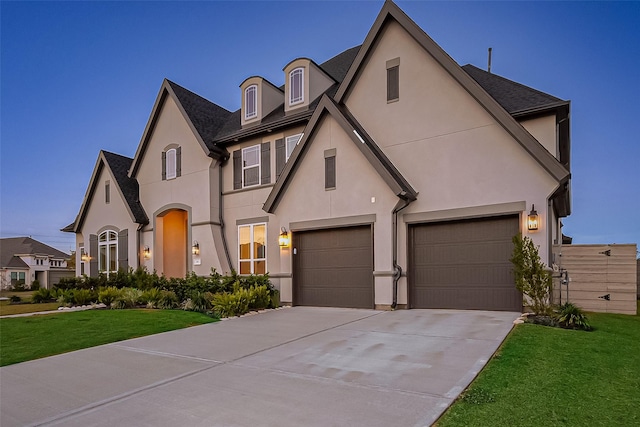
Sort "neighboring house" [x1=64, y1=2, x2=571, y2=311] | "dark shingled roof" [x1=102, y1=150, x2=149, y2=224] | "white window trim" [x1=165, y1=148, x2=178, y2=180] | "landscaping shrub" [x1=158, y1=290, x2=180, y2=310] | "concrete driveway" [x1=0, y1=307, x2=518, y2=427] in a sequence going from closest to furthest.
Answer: "concrete driveway" [x1=0, y1=307, x2=518, y2=427], "neighboring house" [x1=64, y1=2, x2=571, y2=311], "landscaping shrub" [x1=158, y1=290, x2=180, y2=310], "white window trim" [x1=165, y1=148, x2=178, y2=180], "dark shingled roof" [x1=102, y1=150, x2=149, y2=224]

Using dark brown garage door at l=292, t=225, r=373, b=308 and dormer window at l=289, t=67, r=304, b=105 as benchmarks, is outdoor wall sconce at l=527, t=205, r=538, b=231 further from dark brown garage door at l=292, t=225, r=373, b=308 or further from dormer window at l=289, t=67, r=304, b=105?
dormer window at l=289, t=67, r=304, b=105

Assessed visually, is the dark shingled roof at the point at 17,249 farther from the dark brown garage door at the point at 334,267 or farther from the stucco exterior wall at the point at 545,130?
the stucco exterior wall at the point at 545,130

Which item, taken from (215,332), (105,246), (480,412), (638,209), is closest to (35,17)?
(105,246)

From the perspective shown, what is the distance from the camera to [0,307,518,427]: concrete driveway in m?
4.18

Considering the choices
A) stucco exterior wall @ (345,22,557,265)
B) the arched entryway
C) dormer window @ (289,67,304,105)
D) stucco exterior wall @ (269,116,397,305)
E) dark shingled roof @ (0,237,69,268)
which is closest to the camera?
stucco exterior wall @ (345,22,557,265)

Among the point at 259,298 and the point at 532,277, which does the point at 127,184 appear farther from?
the point at 532,277

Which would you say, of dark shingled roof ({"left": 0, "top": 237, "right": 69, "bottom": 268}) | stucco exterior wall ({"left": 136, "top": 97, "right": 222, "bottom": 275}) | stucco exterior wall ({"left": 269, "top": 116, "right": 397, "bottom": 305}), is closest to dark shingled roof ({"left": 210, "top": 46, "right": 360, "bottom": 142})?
stucco exterior wall ({"left": 136, "top": 97, "right": 222, "bottom": 275})

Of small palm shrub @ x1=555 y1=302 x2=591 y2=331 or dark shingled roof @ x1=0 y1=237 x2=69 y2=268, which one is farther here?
dark shingled roof @ x1=0 y1=237 x2=69 y2=268

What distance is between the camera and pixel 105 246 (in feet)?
65.6

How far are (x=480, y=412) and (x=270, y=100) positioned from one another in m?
14.6

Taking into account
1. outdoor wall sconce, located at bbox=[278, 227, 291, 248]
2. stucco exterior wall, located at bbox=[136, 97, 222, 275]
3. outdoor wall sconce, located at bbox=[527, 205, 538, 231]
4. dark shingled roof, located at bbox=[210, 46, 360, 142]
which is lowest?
outdoor wall sconce, located at bbox=[278, 227, 291, 248]

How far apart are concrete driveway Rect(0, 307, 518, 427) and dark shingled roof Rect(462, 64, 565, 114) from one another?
5487mm

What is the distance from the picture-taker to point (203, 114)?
1794 centimetres

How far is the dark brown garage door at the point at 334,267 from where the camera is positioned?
11.7m
